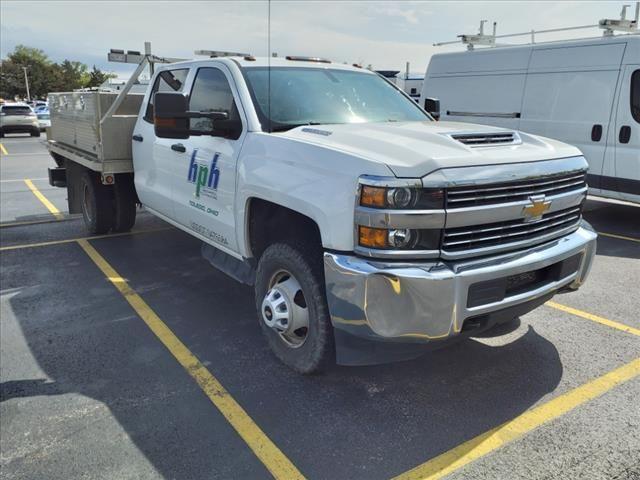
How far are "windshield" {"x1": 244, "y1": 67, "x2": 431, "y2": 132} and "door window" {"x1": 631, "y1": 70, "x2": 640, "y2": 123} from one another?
446 cm

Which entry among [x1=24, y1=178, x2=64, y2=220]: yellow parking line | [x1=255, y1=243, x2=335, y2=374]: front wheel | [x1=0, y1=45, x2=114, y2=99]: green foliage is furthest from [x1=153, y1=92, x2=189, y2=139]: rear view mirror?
[x1=0, y1=45, x2=114, y2=99]: green foliage

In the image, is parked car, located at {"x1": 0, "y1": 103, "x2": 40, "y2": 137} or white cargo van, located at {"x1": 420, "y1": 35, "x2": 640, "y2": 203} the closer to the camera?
white cargo van, located at {"x1": 420, "y1": 35, "x2": 640, "y2": 203}

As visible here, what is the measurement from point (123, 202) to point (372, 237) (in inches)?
202

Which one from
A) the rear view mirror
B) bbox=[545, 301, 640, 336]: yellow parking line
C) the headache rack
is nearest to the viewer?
the rear view mirror

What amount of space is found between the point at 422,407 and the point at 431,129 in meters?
1.72

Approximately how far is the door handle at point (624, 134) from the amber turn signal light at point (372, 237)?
6419mm

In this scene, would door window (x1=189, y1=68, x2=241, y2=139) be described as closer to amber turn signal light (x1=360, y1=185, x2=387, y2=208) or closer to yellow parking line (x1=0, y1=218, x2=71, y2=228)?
amber turn signal light (x1=360, y1=185, x2=387, y2=208)

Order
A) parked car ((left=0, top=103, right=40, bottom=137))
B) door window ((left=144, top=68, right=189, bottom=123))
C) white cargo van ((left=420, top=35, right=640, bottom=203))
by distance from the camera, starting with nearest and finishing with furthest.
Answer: door window ((left=144, top=68, right=189, bottom=123)), white cargo van ((left=420, top=35, right=640, bottom=203)), parked car ((left=0, top=103, right=40, bottom=137))

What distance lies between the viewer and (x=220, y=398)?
3.33 metres

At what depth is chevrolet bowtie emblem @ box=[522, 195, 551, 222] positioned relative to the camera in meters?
3.06

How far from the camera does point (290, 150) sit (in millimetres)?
3340

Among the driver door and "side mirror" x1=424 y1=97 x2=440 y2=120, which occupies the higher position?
"side mirror" x1=424 y1=97 x2=440 y2=120

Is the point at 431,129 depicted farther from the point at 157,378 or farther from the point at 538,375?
the point at 157,378

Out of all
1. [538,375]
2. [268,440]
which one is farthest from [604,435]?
[268,440]
